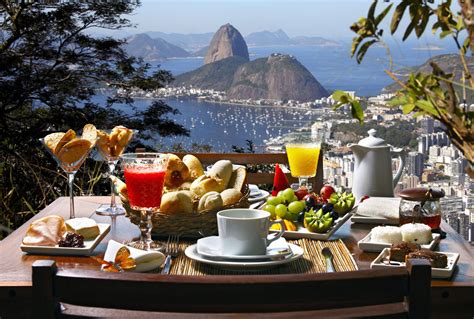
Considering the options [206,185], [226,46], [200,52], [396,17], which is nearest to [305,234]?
[206,185]

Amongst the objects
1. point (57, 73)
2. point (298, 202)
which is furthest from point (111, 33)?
point (298, 202)

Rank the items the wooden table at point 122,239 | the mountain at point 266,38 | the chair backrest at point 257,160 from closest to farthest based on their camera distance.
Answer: the wooden table at point 122,239
the chair backrest at point 257,160
the mountain at point 266,38

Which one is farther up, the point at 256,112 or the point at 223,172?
the point at 223,172

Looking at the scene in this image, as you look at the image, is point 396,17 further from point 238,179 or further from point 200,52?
point 200,52

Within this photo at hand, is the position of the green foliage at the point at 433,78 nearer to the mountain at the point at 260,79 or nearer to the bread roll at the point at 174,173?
the bread roll at the point at 174,173

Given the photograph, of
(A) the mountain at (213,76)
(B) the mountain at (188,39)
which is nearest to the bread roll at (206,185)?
(A) the mountain at (213,76)

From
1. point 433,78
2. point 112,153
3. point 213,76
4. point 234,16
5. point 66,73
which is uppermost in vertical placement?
point 234,16
